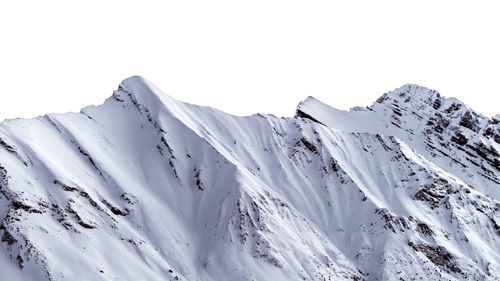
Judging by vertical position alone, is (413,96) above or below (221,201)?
above

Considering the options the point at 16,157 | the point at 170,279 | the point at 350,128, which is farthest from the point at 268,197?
the point at 350,128

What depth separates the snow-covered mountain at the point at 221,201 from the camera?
251ft

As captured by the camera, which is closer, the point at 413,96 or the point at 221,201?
the point at 221,201

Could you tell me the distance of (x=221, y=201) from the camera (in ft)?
301

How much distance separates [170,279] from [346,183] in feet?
128

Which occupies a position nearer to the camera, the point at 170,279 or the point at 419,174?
the point at 170,279

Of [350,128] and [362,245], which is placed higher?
[350,128]

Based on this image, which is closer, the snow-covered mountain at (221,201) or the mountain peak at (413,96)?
the snow-covered mountain at (221,201)

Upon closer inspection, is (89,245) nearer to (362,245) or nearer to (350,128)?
(362,245)

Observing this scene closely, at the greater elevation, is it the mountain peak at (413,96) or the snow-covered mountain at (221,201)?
the mountain peak at (413,96)

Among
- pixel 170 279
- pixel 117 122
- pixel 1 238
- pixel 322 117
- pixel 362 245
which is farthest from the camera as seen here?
pixel 322 117

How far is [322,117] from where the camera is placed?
133 m

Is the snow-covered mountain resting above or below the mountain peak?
below

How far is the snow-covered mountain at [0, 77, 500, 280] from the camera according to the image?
251 ft
